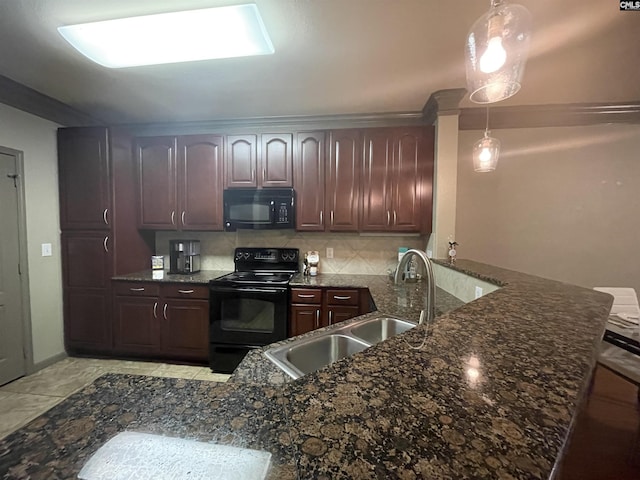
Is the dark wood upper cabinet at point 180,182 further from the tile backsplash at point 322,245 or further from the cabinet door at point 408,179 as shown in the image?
the cabinet door at point 408,179

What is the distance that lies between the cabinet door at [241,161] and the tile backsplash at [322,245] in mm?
619

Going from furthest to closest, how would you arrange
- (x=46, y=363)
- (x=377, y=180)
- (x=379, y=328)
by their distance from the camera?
(x=377, y=180) < (x=46, y=363) < (x=379, y=328)

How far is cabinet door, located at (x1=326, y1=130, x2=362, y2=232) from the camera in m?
2.68

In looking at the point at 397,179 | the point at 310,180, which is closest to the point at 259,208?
the point at 310,180

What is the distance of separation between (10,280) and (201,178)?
1.87 m

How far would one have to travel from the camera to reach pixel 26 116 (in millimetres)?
2439

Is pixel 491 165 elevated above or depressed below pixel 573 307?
above

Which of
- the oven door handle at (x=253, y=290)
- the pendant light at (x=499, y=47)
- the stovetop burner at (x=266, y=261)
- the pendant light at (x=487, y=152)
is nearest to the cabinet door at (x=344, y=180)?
the stovetop burner at (x=266, y=261)

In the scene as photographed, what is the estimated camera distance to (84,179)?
8.54 feet

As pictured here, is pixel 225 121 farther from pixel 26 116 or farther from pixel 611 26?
pixel 611 26

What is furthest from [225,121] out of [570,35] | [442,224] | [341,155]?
[570,35]

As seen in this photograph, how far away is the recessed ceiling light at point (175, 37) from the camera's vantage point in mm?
1462

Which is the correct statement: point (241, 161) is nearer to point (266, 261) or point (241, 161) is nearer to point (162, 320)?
point (266, 261)

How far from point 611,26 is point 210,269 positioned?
12.5 feet
